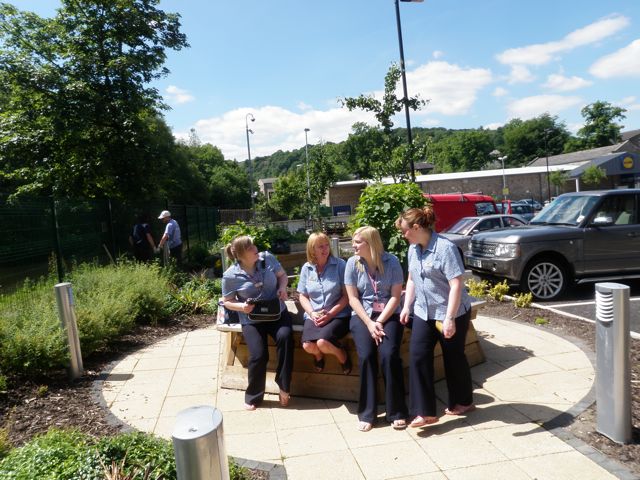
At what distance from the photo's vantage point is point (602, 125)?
88.1 meters

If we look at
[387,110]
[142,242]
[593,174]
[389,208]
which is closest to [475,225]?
[387,110]

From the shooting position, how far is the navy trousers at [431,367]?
3766 mm

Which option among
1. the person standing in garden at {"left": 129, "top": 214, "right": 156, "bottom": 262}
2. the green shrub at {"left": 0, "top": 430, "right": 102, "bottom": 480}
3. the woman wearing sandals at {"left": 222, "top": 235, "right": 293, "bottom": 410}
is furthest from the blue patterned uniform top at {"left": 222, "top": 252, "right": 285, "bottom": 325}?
the person standing in garden at {"left": 129, "top": 214, "right": 156, "bottom": 262}

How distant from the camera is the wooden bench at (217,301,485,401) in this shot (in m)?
4.38

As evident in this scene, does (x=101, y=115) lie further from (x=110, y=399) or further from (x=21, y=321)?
(x=110, y=399)

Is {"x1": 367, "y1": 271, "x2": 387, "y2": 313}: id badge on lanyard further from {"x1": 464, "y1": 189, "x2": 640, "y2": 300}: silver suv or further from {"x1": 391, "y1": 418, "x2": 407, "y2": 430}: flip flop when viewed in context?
{"x1": 464, "y1": 189, "x2": 640, "y2": 300}: silver suv

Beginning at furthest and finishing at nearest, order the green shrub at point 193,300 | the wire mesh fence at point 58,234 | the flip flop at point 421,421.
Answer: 1. the green shrub at point 193,300
2. the wire mesh fence at point 58,234
3. the flip flop at point 421,421

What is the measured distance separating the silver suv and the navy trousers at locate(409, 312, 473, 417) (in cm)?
491

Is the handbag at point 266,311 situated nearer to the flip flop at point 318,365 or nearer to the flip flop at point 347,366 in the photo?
the flip flop at point 318,365

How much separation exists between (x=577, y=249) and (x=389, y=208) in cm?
428

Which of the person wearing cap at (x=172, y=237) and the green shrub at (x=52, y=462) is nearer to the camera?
the green shrub at (x=52, y=462)

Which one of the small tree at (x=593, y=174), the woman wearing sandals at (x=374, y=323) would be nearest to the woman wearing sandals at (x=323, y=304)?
the woman wearing sandals at (x=374, y=323)

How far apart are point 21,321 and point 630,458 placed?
5.82 meters

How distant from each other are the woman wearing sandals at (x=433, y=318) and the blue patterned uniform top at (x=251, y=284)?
1.41m
